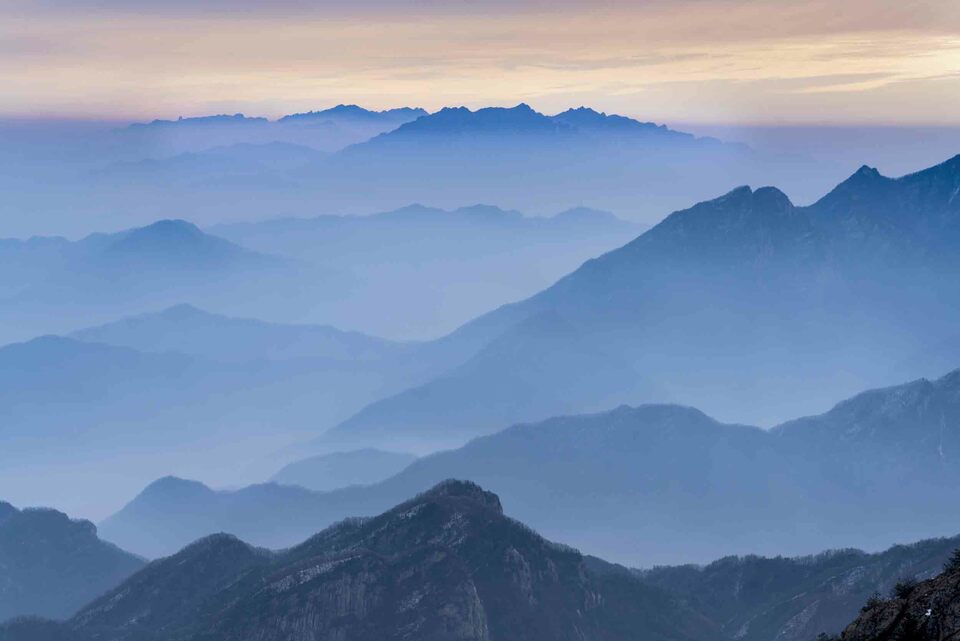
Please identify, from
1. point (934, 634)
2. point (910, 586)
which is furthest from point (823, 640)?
point (934, 634)

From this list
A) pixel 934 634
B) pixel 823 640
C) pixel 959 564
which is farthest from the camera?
pixel 823 640

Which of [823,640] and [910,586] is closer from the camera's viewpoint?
[910,586]

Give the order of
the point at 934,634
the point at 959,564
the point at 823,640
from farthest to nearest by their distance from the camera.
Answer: the point at 823,640 → the point at 959,564 → the point at 934,634

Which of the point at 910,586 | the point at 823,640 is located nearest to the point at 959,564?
the point at 910,586

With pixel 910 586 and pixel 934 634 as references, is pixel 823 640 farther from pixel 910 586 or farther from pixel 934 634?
pixel 934 634

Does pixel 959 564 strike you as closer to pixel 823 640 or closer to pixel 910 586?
pixel 910 586

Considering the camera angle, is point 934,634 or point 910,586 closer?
point 934,634
